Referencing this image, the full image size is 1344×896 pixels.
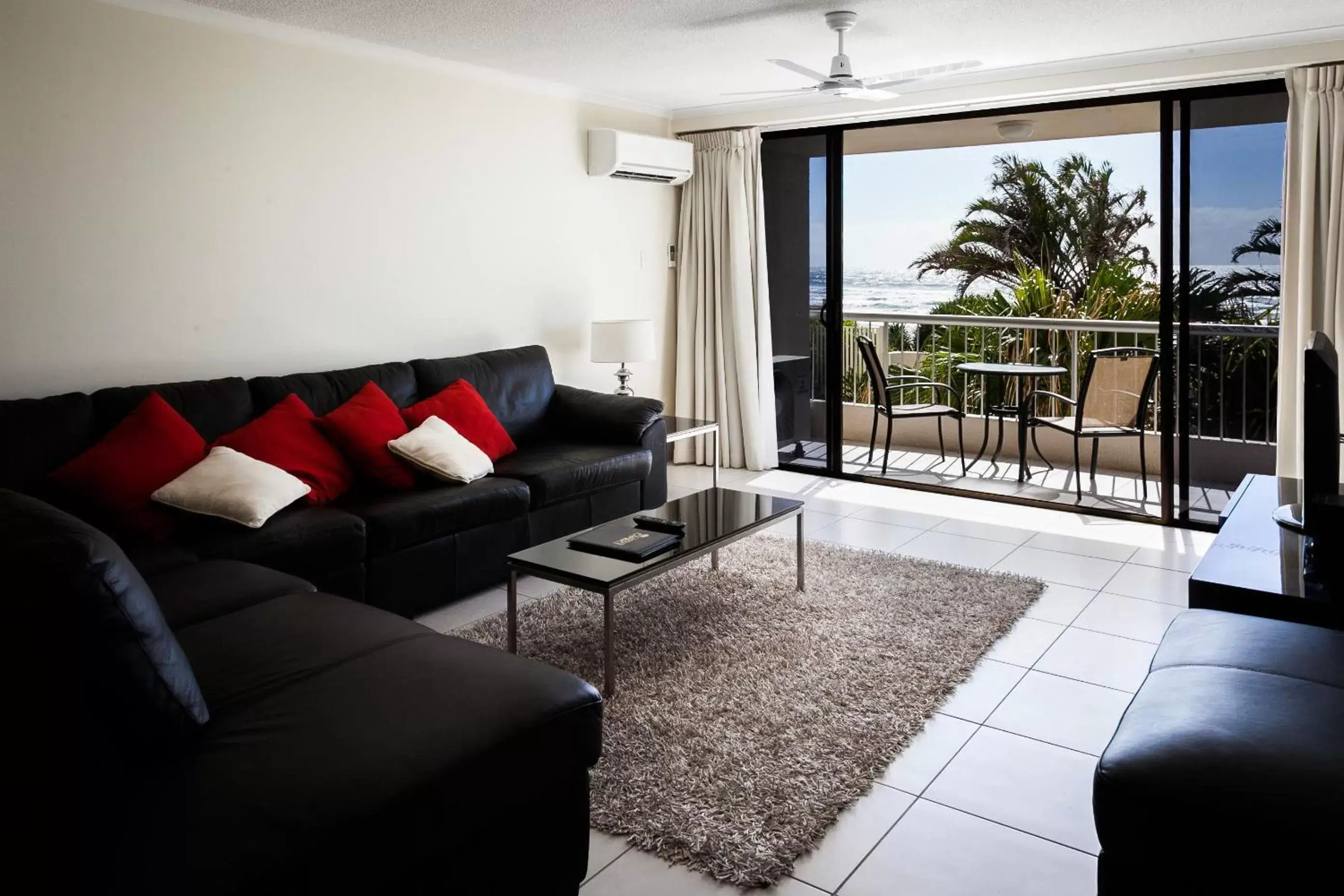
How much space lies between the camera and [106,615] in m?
1.64

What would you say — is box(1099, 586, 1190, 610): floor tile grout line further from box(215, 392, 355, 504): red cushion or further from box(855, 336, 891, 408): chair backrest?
box(215, 392, 355, 504): red cushion

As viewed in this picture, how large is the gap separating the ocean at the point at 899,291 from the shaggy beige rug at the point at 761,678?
172 inches

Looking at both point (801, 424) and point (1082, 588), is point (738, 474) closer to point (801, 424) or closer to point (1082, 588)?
point (801, 424)

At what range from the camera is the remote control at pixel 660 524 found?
362cm

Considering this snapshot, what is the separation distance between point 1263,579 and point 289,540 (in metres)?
2.95

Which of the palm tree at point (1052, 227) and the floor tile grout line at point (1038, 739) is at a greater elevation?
the palm tree at point (1052, 227)

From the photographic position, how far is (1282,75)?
15.4 feet

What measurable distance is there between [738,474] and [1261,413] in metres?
3.05

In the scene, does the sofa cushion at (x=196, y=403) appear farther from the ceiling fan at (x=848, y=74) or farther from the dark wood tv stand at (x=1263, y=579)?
the dark wood tv stand at (x=1263, y=579)

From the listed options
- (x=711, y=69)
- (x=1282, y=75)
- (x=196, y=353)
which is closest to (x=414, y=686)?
(x=196, y=353)

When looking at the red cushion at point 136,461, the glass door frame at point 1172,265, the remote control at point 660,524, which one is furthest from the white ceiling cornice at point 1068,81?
the red cushion at point 136,461

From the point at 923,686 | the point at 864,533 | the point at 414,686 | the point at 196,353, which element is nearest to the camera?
the point at 414,686

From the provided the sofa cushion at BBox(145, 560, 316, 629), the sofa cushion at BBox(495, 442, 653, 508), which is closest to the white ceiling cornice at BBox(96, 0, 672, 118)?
the sofa cushion at BBox(495, 442, 653, 508)

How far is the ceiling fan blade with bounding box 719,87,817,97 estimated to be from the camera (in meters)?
5.27
